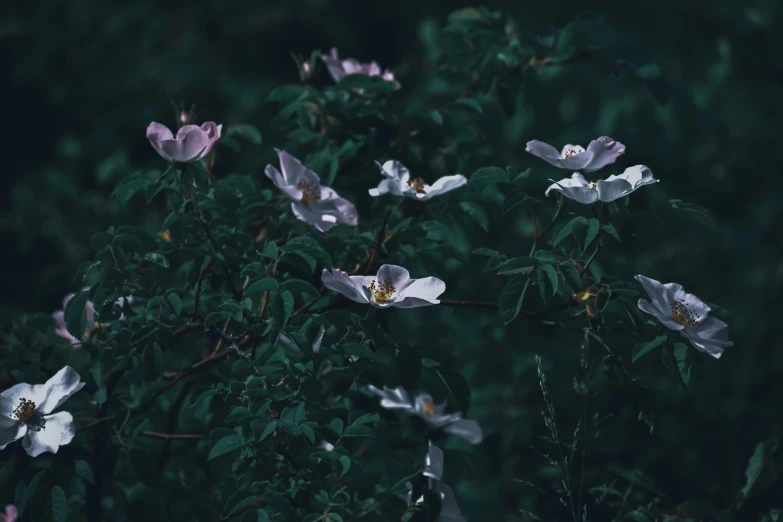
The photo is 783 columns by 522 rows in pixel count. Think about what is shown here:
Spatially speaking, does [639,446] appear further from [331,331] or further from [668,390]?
[331,331]

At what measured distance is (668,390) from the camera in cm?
260

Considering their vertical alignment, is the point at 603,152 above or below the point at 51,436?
above

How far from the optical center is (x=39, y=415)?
1.41m

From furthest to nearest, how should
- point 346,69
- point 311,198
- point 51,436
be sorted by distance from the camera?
point 346,69 < point 311,198 < point 51,436

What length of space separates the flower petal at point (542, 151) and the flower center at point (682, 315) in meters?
0.29

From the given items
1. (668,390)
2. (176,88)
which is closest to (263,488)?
(668,390)

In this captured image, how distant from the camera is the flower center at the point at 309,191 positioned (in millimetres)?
1582

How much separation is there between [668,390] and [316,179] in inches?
56.7

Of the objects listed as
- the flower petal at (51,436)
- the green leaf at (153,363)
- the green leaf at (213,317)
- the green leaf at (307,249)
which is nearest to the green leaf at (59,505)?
the flower petal at (51,436)

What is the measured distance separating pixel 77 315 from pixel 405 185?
0.57 meters

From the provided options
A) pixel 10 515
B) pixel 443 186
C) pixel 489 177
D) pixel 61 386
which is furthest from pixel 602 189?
pixel 10 515

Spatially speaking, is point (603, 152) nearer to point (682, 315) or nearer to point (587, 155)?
point (587, 155)

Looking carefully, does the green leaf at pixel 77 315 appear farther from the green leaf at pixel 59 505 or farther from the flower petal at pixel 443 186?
the flower petal at pixel 443 186

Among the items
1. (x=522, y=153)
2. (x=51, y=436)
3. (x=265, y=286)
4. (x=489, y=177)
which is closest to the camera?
(x=265, y=286)
